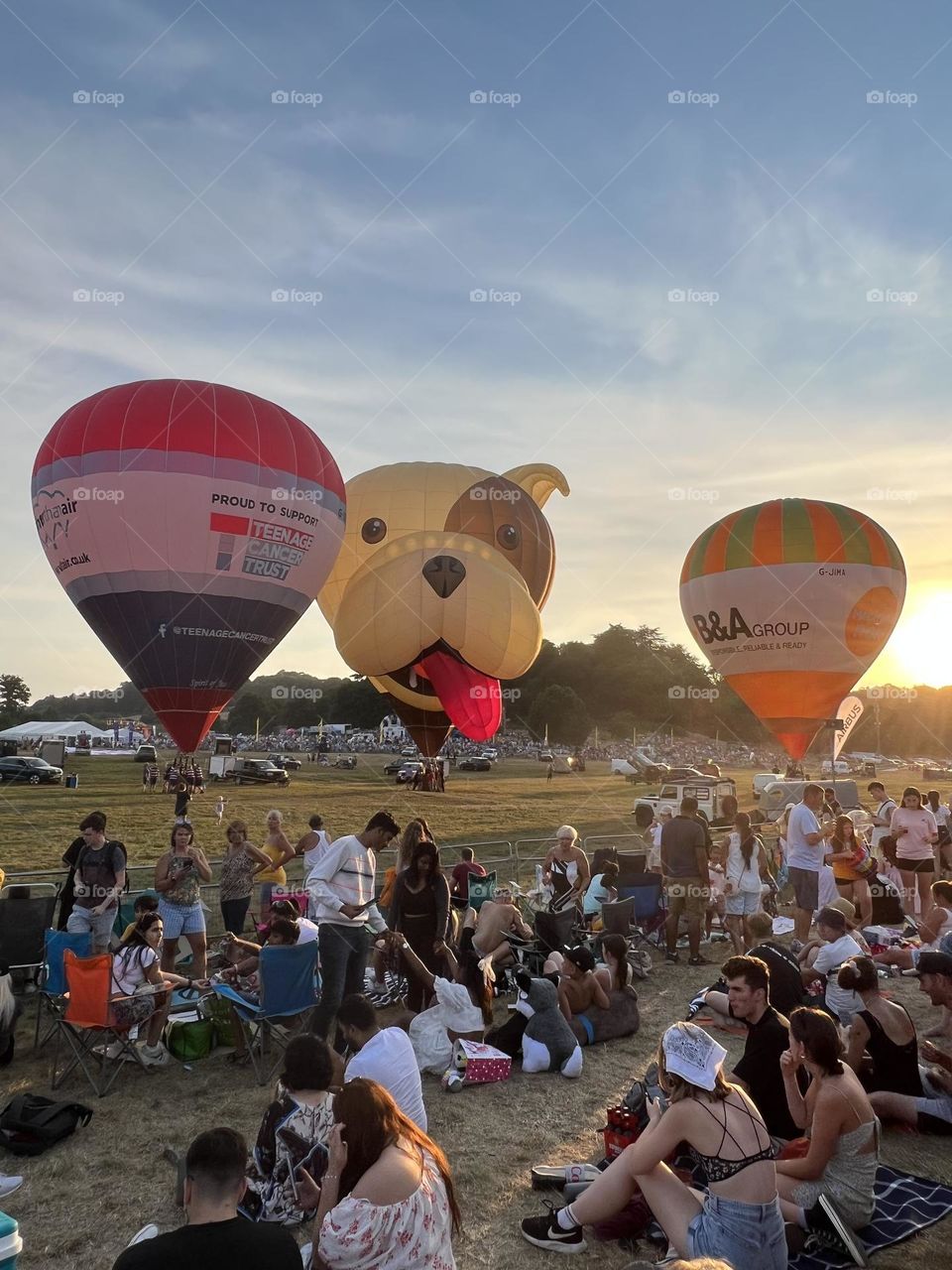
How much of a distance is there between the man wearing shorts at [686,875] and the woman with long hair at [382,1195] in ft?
21.2

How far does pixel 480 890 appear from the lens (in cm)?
995

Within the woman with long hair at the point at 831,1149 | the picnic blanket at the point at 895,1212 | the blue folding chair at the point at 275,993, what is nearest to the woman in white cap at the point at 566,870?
the blue folding chair at the point at 275,993

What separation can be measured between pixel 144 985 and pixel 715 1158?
4408mm

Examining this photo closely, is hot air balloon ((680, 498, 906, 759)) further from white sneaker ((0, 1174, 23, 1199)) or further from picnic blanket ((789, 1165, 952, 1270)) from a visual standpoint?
white sneaker ((0, 1174, 23, 1199))

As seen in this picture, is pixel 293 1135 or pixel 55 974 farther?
pixel 55 974

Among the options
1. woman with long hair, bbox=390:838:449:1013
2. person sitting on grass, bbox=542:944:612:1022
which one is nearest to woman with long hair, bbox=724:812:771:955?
person sitting on grass, bbox=542:944:612:1022

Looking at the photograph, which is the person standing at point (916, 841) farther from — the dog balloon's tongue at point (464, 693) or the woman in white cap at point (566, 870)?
the dog balloon's tongue at point (464, 693)

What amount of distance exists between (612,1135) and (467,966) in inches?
91.1

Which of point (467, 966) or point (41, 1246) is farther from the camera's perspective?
point (467, 966)

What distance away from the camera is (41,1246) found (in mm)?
4156

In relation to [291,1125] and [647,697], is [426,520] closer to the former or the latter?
[291,1125]

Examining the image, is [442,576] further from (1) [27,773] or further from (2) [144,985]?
(1) [27,773]

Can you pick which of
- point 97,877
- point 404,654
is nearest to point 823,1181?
point 97,877

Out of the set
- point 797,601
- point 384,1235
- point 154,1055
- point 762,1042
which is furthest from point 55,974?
point 797,601
